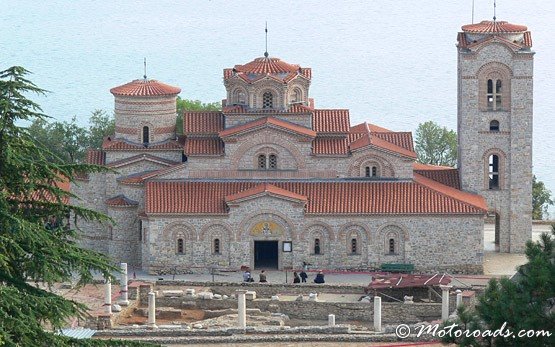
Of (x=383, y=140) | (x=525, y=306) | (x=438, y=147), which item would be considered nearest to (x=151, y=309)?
(x=383, y=140)

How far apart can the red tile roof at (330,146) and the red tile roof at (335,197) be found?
94 centimetres

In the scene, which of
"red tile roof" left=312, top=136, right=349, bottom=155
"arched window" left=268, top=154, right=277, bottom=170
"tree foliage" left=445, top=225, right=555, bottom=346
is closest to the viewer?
"tree foliage" left=445, top=225, right=555, bottom=346

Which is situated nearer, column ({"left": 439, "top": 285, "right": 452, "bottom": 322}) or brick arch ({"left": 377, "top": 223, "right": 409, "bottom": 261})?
column ({"left": 439, "top": 285, "right": 452, "bottom": 322})

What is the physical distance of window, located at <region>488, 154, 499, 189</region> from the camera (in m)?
52.3

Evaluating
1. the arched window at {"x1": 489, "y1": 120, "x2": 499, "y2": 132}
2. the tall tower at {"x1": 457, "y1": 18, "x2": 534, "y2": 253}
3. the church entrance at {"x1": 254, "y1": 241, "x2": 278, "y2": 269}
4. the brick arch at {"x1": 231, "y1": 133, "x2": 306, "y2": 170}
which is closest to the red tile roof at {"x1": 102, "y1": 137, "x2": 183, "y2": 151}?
the brick arch at {"x1": 231, "y1": 133, "x2": 306, "y2": 170}

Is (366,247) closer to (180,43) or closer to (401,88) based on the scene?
(401,88)

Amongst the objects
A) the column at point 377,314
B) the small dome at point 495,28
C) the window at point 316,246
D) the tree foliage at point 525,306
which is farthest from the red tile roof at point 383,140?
the tree foliage at point 525,306

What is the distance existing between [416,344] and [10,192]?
17.3 m

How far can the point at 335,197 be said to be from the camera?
164 ft

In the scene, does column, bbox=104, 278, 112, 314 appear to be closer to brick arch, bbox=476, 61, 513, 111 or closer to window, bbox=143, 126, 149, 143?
window, bbox=143, 126, 149, 143

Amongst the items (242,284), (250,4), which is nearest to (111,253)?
(242,284)

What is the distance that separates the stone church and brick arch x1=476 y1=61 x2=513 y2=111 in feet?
0.14

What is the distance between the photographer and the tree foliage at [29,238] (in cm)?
2264

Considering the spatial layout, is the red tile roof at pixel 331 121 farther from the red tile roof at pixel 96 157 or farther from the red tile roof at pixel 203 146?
the red tile roof at pixel 96 157
